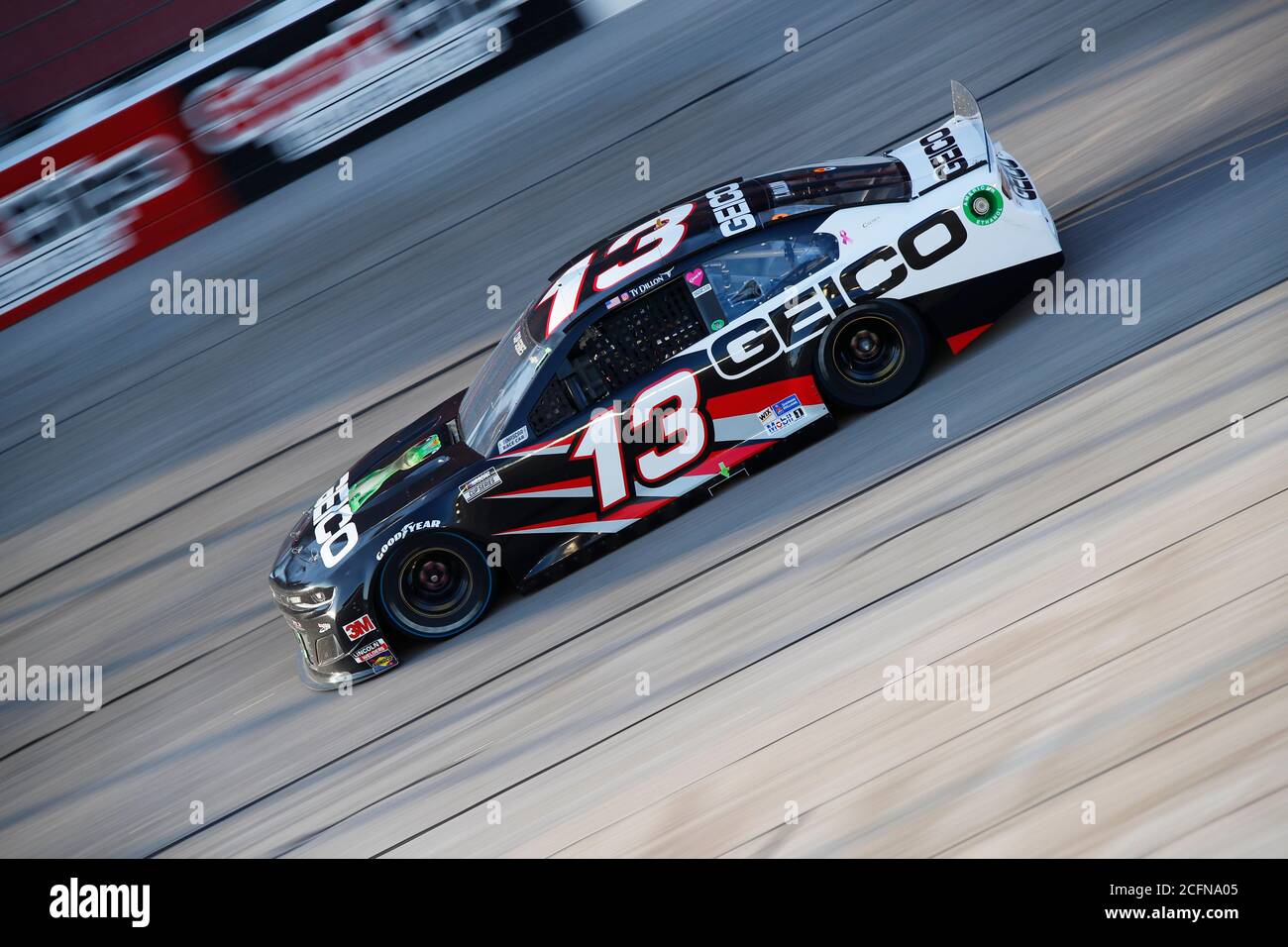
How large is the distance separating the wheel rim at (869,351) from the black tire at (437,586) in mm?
2246

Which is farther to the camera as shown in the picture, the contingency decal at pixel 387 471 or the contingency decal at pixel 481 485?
the contingency decal at pixel 387 471

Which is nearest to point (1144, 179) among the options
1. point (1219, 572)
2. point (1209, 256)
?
point (1209, 256)

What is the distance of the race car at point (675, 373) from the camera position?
6.68m

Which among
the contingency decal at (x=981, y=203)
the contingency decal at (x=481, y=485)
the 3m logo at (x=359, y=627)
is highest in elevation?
the contingency decal at (x=981, y=203)

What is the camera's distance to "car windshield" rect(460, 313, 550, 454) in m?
6.79

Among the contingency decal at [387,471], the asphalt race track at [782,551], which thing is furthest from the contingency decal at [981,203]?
the contingency decal at [387,471]

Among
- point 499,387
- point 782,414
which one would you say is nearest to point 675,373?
point 782,414

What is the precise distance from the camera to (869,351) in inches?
273

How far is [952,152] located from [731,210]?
4.20 feet

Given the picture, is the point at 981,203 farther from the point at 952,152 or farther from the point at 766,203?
the point at 766,203

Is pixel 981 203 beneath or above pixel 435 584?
above

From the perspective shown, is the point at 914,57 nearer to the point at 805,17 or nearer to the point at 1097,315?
the point at 805,17

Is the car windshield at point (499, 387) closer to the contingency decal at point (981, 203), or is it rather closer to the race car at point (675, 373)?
the race car at point (675, 373)

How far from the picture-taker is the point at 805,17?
11.7 meters
